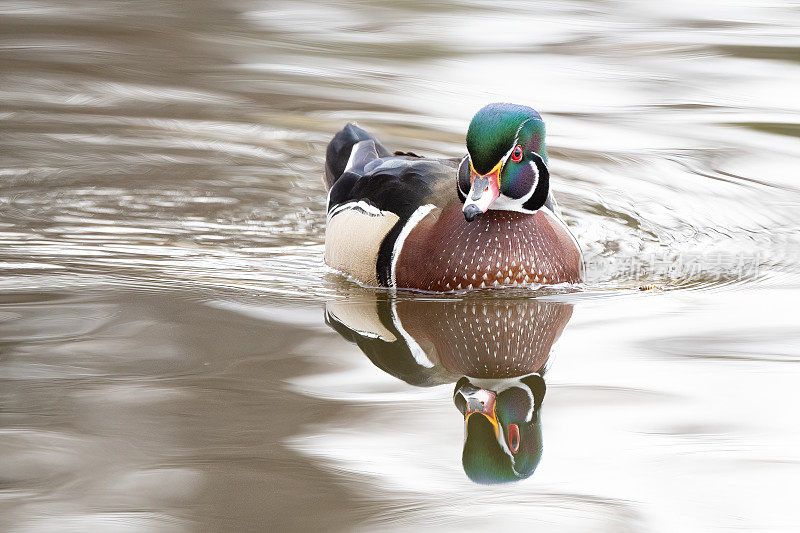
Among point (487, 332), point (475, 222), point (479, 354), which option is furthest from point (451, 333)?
point (475, 222)

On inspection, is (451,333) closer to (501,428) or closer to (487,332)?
(487,332)

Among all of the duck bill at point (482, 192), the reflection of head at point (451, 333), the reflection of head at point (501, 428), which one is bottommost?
the reflection of head at point (451, 333)

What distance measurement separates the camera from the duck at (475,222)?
18.8 ft

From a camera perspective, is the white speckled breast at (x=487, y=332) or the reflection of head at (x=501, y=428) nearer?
the reflection of head at (x=501, y=428)

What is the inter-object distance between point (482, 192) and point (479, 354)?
98 centimetres

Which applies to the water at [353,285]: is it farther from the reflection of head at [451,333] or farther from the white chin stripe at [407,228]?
the white chin stripe at [407,228]

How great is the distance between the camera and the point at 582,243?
7113 millimetres

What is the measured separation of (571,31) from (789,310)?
6.65m

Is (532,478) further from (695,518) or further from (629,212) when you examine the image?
(629,212)

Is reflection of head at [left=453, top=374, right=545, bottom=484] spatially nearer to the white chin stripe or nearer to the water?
the water

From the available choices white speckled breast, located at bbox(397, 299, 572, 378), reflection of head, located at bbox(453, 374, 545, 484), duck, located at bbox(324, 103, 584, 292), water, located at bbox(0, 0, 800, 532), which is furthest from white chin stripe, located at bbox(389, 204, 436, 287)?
reflection of head, located at bbox(453, 374, 545, 484)

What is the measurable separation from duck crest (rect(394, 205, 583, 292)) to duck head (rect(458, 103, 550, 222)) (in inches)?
3.6

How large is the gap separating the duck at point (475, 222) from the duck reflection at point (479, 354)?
0.17 meters

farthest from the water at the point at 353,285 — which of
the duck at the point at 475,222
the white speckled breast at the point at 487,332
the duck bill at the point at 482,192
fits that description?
the duck bill at the point at 482,192
